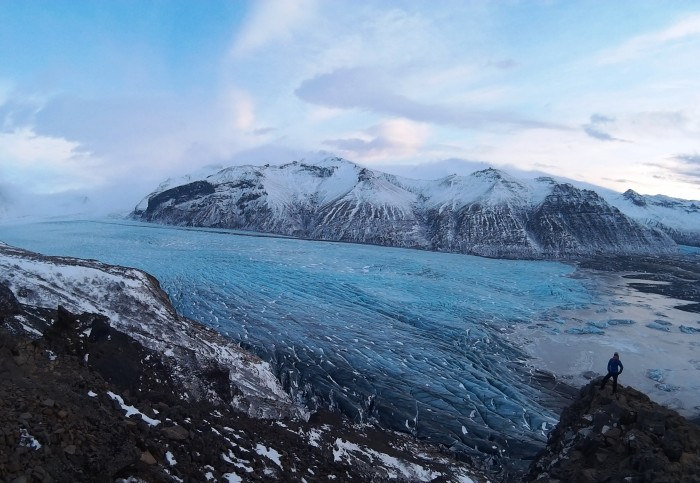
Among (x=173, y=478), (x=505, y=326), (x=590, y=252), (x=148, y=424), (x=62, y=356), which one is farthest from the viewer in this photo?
(x=590, y=252)

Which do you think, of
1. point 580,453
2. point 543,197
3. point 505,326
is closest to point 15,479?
point 580,453

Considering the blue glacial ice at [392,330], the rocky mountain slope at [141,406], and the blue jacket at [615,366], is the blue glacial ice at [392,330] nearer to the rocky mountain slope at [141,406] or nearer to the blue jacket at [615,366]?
the rocky mountain slope at [141,406]

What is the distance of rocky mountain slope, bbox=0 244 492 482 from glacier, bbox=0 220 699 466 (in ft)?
12.5

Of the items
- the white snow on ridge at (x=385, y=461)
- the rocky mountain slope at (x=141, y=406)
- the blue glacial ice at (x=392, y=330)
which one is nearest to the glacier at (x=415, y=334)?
the blue glacial ice at (x=392, y=330)

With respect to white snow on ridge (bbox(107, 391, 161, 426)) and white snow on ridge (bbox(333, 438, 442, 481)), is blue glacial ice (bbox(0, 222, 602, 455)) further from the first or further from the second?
white snow on ridge (bbox(107, 391, 161, 426))

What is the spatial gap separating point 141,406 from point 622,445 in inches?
632

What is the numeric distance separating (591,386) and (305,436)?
1355cm

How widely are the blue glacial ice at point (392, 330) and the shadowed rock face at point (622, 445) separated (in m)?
11.8

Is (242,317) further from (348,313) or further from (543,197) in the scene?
(543,197)

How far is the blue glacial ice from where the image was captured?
103 feet

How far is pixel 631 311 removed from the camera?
214 feet

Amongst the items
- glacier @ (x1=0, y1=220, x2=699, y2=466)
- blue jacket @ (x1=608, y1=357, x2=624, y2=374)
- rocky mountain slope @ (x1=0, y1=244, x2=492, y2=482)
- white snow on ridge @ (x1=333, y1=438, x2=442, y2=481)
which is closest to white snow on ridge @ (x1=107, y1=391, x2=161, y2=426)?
rocky mountain slope @ (x1=0, y1=244, x2=492, y2=482)

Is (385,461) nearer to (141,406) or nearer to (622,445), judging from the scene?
(622,445)

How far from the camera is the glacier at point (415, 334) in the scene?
Answer: 3147 centimetres
